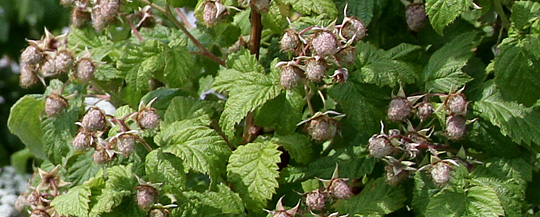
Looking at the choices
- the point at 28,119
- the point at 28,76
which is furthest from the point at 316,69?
the point at 28,119

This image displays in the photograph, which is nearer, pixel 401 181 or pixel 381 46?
pixel 401 181

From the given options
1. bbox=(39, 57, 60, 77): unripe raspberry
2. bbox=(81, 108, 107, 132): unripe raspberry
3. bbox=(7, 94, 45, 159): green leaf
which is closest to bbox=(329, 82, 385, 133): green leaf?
bbox=(81, 108, 107, 132): unripe raspberry

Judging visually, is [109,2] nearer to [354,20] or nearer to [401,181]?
[354,20]

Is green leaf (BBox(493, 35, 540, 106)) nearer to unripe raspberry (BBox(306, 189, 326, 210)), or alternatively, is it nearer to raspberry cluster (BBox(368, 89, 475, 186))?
raspberry cluster (BBox(368, 89, 475, 186))

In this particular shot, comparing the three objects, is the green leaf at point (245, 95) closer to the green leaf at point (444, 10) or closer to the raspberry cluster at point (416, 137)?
the raspberry cluster at point (416, 137)

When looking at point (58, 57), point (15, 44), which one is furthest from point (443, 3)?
point (15, 44)

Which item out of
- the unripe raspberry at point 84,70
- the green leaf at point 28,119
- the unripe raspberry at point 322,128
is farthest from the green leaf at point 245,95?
the green leaf at point 28,119
